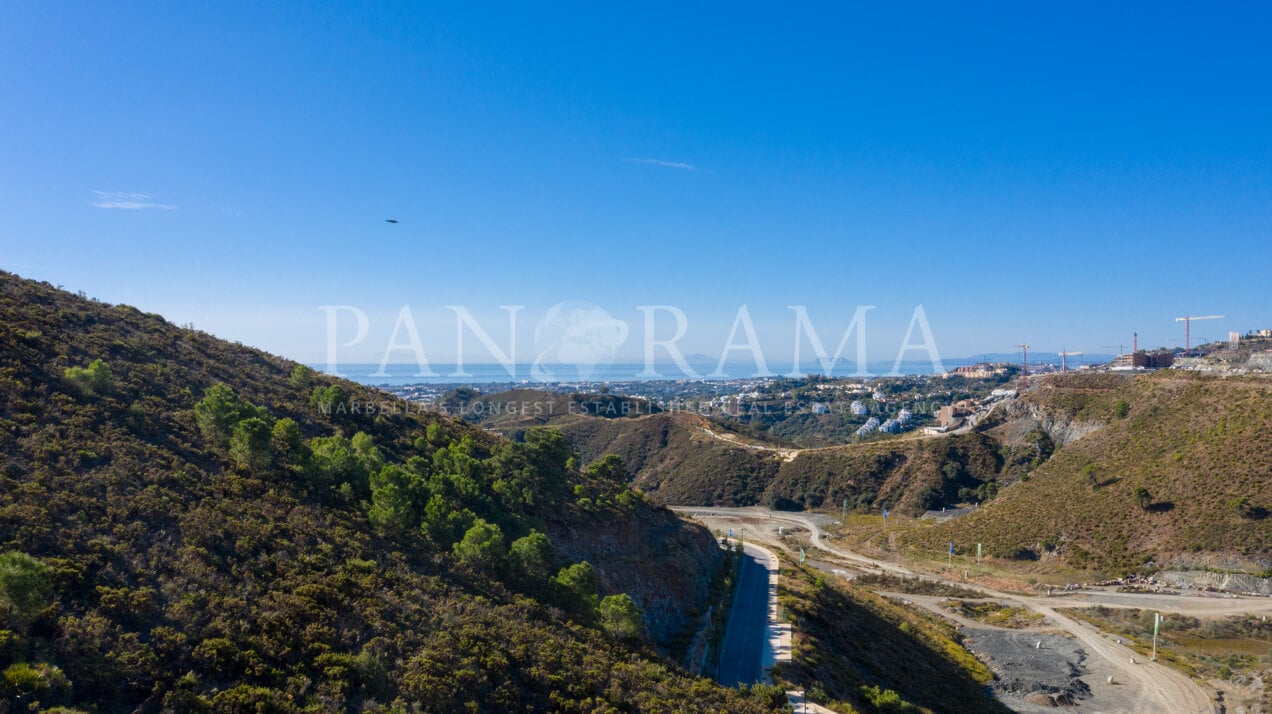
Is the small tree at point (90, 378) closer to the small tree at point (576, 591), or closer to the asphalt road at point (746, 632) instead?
the small tree at point (576, 591)

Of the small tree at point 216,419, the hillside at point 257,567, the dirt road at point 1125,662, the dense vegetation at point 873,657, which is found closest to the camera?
the hillside at point 257,567

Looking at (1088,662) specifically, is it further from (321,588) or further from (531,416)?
(531,416)

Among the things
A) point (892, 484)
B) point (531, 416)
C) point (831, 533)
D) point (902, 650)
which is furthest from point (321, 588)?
point (531, 416)

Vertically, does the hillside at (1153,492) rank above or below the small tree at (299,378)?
below

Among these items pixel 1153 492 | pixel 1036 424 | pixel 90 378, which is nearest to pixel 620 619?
pixel 90 378

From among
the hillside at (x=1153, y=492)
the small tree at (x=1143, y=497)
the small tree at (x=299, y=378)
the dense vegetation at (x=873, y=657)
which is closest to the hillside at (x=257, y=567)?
the small tree at (x=299, y=378)
